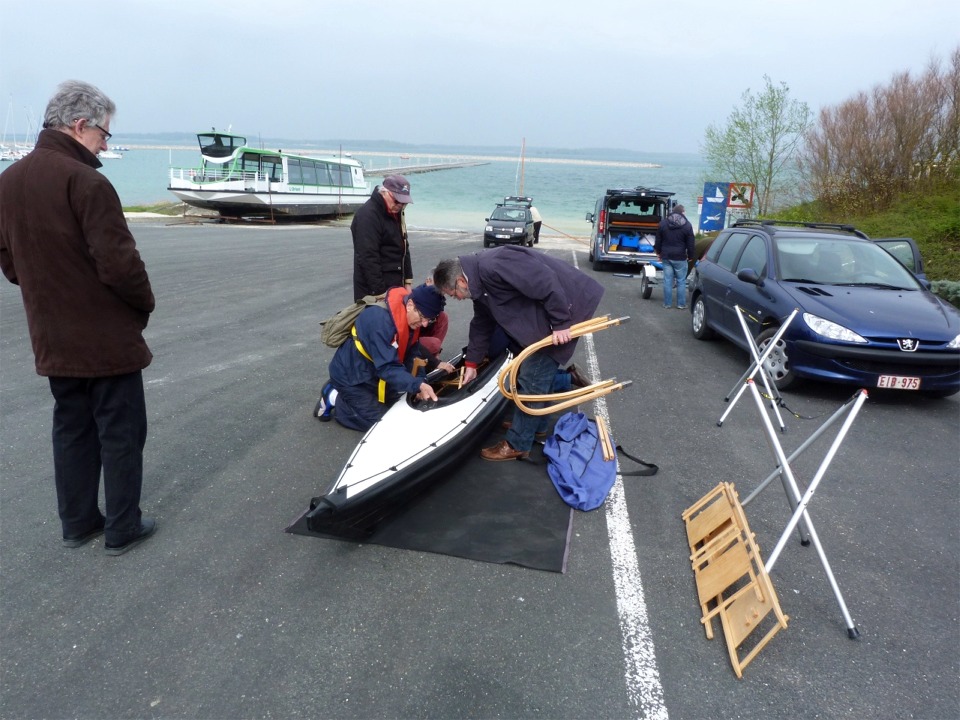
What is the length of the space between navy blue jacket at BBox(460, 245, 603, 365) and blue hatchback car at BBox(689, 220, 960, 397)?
1.70 metres

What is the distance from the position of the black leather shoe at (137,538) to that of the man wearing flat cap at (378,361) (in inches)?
67.8

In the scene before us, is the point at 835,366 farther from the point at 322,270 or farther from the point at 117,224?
the point at 322,270

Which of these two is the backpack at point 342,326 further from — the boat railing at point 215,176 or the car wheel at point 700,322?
the boat railing at point 215,176

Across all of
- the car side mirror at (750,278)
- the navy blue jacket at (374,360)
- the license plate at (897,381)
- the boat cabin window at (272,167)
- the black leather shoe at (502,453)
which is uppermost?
the boat cabin window at (272,167)

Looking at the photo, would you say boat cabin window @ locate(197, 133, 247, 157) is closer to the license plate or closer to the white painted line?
the license plate

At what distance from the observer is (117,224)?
2.97 meters

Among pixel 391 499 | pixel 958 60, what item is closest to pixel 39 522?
pixel 391 499

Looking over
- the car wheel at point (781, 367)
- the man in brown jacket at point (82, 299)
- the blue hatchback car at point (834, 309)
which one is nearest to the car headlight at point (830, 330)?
the blue hatchback car at point (834, 309)

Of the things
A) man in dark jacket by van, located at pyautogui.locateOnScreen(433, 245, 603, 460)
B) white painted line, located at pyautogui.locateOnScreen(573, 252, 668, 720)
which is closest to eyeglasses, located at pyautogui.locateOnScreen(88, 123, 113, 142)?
man in dark jacket by van, located at pyautogui.locateOnScreen(433, 245, 603, 460)

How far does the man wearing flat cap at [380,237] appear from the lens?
5.74 metres

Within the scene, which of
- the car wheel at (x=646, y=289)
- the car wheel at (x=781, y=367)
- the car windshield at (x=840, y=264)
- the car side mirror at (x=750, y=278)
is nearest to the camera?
the car wheel at (x=781, y=367)

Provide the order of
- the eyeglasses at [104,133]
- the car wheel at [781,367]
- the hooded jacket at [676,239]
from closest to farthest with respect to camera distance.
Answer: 1. the eyeglasses at [104,133]
2. the car wheel at [781,367]
3. the hooded jacket at [676,239]

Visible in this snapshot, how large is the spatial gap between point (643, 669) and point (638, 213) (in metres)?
16.1

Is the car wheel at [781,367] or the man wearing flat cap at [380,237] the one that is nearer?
the man wearing flat cap at [380,237]
